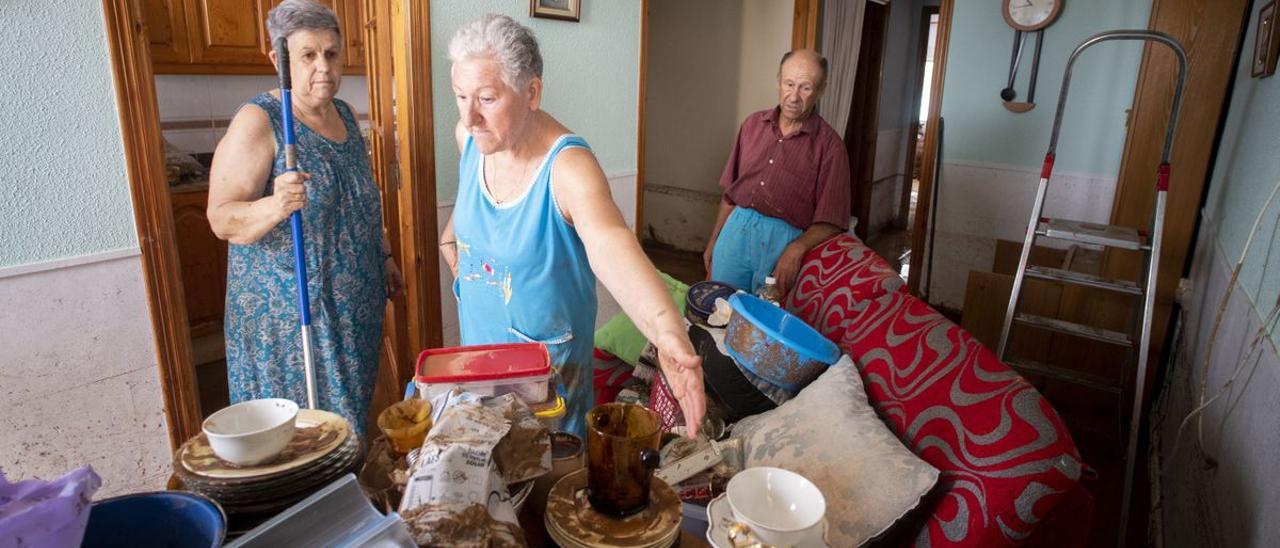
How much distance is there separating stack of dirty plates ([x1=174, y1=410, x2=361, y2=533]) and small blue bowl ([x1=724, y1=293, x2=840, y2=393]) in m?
1.21

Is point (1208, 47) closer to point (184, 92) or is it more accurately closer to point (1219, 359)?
point (1219, 359)

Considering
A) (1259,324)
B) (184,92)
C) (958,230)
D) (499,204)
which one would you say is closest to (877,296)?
(1259,324)

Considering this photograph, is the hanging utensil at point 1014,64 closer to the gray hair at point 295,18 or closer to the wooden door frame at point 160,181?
the wooden door frame at point 160,181

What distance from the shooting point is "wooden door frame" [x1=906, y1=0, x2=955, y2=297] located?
4.04 metres

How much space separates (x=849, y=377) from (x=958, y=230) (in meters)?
3.05

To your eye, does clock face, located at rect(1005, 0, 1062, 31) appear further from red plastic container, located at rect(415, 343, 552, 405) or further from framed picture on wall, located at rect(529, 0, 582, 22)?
red plastic container, located at rect(415, 343, 552, 405)

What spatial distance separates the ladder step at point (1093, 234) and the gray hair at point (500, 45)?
201 centimetres

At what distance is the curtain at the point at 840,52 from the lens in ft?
15.2

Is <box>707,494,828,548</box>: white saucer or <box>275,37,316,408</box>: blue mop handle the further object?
<box>275,37,316,408</box>: blue mop handle

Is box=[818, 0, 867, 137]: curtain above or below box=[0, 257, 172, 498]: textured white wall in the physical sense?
above

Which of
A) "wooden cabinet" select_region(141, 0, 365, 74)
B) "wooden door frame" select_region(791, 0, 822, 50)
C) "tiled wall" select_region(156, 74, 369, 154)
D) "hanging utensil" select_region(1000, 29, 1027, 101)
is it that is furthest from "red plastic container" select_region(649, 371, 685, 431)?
"hanging utensil" select_region(1000, 29, 1027, 101)

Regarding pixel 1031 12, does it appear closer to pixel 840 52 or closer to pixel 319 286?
pixel 840 52

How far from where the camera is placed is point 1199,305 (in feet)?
8.75

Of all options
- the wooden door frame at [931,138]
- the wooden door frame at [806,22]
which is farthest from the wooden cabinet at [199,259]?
the wooden door frame at [931,138]
